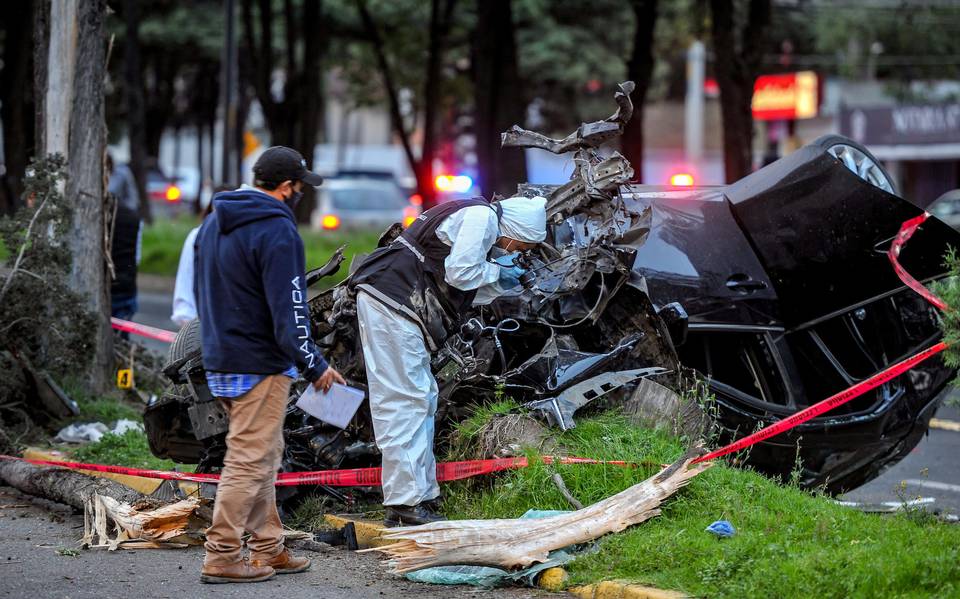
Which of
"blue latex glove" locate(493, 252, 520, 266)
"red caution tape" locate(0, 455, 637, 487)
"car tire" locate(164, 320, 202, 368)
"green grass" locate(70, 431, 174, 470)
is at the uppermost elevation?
"blue latex glove" locate(493, 252, 520, 266)

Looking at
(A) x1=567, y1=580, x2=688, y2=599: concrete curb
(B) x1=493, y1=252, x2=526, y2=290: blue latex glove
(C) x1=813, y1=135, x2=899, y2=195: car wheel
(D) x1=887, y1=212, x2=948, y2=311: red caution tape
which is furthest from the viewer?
(C) x1=813, y1=135, x2=899, y2=195: car wheel

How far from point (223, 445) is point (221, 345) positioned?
1.52 meters

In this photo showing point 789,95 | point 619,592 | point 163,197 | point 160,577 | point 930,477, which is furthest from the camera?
point 789,95

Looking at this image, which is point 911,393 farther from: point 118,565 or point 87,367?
point 87,367

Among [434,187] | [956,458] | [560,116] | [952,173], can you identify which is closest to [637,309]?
[956,458]

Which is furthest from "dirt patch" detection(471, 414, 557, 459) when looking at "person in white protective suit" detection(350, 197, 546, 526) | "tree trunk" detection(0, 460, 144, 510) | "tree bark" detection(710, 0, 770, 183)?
"tree bark" detection(710, 0, 770, 183)

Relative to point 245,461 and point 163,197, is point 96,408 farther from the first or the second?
point 163,197

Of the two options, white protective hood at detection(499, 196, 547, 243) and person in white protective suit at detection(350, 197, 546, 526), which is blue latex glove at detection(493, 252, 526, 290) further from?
person in white protective suit at detection(350, 197, 546, 526)

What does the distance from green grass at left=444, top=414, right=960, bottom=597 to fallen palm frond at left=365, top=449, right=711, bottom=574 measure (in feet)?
0.28

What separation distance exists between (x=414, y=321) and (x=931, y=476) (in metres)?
4.71

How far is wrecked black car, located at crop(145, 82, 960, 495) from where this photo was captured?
6.73 m

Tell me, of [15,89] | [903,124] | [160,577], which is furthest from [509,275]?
[903,124]

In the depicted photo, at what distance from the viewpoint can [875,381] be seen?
23.6 feet

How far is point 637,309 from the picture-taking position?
688 centimetres
